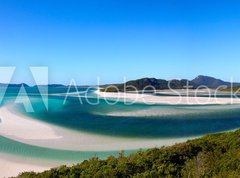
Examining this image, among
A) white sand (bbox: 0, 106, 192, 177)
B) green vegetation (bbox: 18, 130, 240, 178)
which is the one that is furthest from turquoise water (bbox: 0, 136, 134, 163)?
green vegetation (bbox: 18, 130, 240, 178)

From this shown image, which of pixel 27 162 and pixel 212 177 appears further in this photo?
pixel 27 162

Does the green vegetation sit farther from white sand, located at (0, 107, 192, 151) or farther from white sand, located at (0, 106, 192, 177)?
white sand, located at (0, 107, 192, 151)

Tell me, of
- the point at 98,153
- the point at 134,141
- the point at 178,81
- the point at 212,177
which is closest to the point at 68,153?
the point at 98,153

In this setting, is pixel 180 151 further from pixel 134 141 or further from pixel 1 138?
pixel 1 138

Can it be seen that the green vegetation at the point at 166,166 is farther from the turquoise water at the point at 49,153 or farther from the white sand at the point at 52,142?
the turquoise water at the point at 49,153
